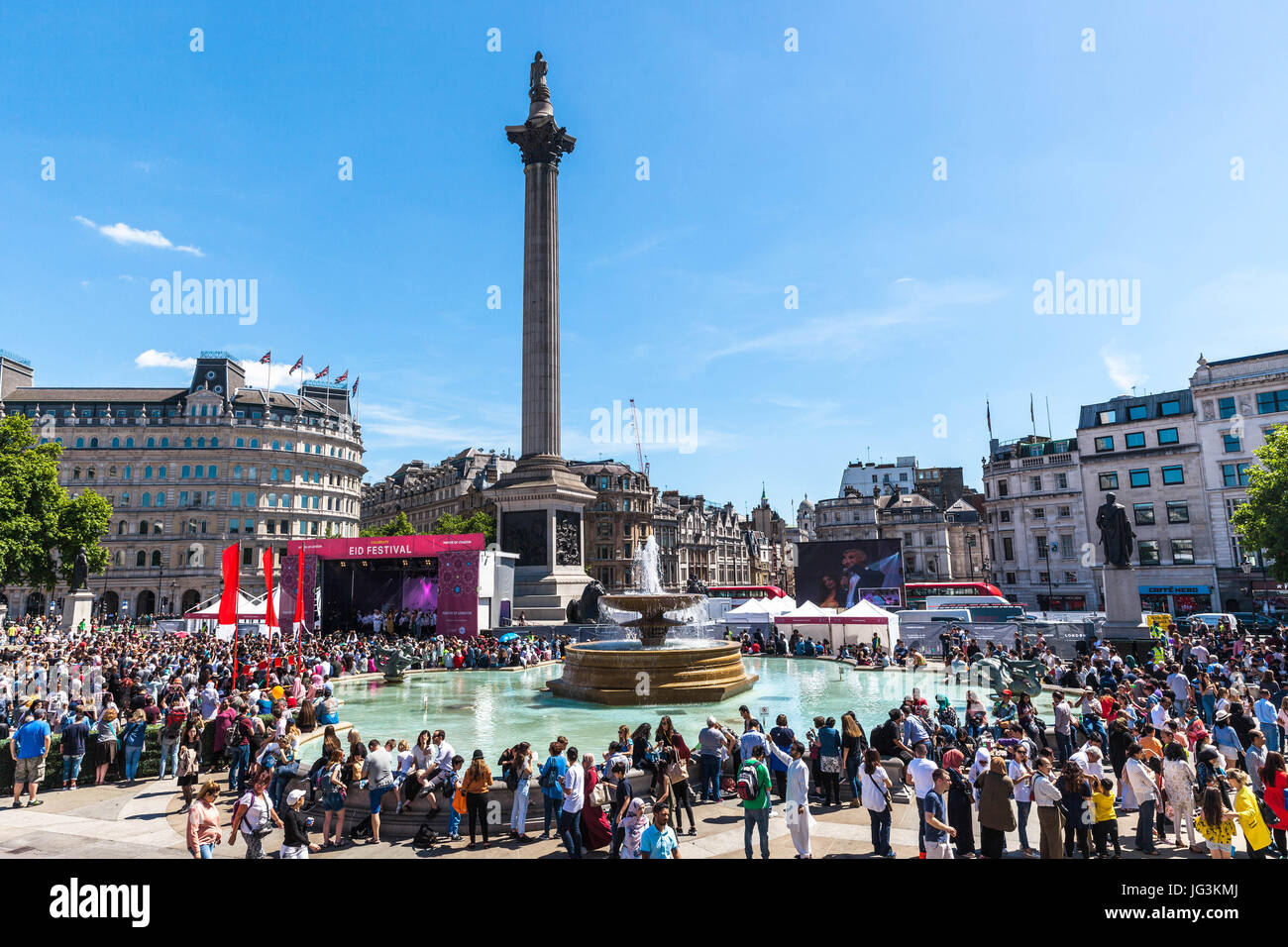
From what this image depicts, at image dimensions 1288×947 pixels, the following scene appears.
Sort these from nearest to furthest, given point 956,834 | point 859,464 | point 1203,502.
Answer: point 956,834 < point 1203,502 < point 859,464

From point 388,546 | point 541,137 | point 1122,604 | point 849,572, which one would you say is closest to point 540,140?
point 541,137

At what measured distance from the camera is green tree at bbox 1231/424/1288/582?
35562 mm

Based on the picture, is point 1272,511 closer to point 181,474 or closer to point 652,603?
point 652,603

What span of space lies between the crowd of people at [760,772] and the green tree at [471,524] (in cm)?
6540

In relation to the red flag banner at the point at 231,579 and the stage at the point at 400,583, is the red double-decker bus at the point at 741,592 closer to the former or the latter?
the stage at the point at 400,583

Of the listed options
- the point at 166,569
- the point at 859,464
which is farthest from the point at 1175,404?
the point at 166,569

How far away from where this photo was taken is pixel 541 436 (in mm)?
43750

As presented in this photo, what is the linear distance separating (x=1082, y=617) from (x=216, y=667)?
3647 cm

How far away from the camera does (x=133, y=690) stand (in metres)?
17.4

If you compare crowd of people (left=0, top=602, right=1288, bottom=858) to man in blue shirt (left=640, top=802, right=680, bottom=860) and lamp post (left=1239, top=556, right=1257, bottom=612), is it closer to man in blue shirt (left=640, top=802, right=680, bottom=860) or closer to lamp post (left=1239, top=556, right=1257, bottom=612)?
man in blue shirt (left=640, top=802, right=680, bottom=860)

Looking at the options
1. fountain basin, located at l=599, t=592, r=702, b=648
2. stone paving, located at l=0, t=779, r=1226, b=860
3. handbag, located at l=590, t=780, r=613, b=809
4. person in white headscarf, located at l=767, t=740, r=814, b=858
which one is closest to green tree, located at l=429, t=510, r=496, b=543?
fountain basin, located at l=599, t=592, r=702, b=648

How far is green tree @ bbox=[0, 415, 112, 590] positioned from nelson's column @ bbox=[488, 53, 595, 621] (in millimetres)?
28048
